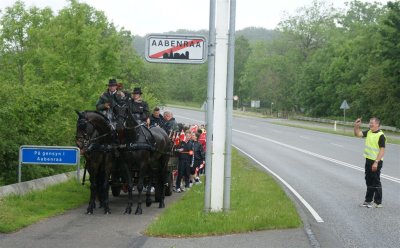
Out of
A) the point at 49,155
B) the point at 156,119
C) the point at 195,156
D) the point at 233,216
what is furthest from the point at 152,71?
the point at 233,216

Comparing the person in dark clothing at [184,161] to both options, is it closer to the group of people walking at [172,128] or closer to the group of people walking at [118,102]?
the group of people walking at [172,128]

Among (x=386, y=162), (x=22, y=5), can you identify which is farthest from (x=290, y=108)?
(x=386, y=162)

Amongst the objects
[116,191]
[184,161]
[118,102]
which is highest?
[118,102]

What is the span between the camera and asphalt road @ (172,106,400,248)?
11.1 meters

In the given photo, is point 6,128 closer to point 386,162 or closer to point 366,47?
point 386,162

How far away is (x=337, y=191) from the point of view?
18.5 m

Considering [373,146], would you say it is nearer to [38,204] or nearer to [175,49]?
[175,49]

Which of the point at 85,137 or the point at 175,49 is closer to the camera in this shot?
the point at 85,137

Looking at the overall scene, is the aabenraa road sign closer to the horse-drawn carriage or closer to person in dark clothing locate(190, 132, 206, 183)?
the horse-drawn carriage

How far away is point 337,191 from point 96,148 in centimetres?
825

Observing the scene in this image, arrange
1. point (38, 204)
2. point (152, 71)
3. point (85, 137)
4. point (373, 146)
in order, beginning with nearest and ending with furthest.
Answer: point (85, 137) → point (38, 204) → point (373, 146) → point (152, 71)

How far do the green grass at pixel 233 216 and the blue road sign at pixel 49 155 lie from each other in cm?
251

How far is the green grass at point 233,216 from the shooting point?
35.8 feet

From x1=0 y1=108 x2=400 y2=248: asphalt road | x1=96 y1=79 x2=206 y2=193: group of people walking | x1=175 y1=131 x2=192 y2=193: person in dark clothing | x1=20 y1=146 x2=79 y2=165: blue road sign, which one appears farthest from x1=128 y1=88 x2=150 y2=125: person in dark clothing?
x1=175 y1=131 x2=192 y2=193: person in dark clothing
